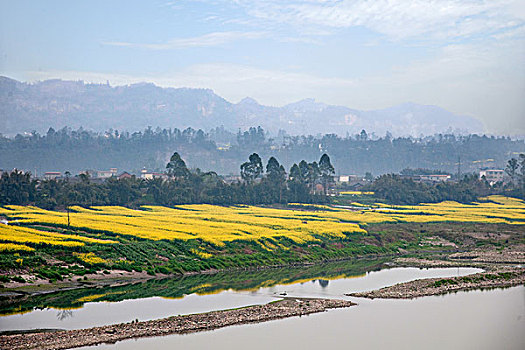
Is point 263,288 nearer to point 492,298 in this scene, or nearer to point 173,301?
point 173,301

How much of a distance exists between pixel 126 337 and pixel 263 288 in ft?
45.7

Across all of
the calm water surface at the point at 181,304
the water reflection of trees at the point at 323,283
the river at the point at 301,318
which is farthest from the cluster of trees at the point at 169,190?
the calm water surface at the point at 181,304

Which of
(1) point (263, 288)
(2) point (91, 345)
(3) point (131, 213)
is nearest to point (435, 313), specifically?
(1) point (263, 288)

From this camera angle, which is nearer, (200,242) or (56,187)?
(200,242)

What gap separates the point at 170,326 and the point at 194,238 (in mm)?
21719

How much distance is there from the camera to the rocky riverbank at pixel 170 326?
26.1m

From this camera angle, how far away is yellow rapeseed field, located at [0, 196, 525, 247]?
49500mm

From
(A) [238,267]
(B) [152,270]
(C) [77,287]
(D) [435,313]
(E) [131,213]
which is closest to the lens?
(D) [435,313]

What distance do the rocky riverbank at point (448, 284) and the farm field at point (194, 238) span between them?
12.7 metres

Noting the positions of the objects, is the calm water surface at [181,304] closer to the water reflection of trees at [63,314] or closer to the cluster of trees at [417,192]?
the water reflection of trees at [63,314]

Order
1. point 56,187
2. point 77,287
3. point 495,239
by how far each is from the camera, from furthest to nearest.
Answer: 1. point 56,187
2. point 495,239
3. point 77,287

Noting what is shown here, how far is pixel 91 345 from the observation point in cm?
2603

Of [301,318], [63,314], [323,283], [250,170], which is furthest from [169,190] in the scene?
[301,318]

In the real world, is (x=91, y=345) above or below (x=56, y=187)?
below
